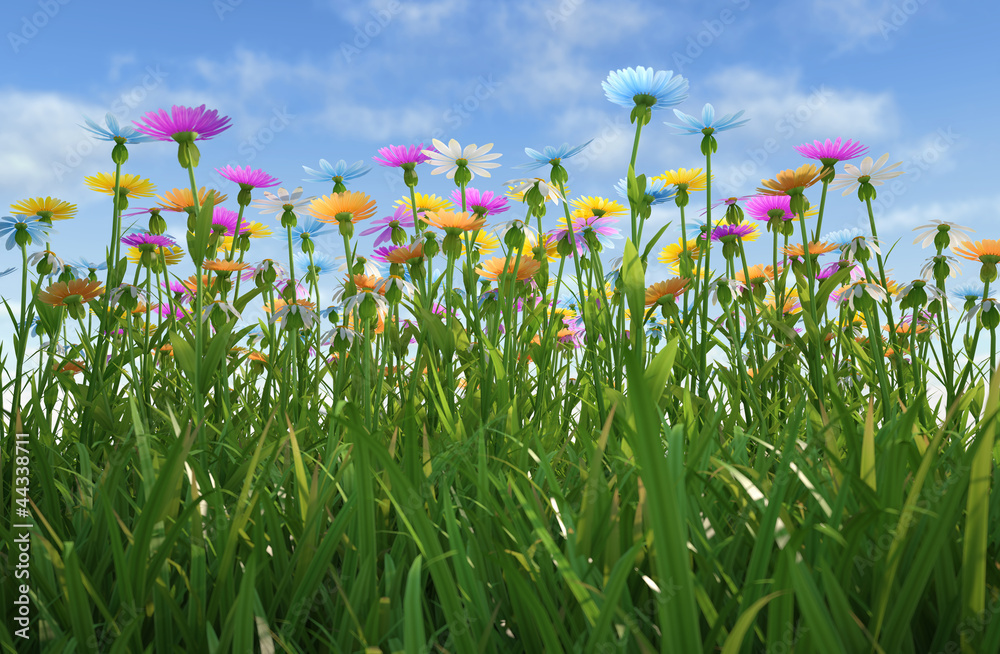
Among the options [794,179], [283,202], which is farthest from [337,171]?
[794,179]

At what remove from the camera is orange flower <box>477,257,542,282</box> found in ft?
5.79

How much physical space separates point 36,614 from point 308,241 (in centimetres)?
163

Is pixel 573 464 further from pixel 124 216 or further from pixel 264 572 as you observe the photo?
pixel 124 216

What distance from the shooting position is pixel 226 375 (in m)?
1.66

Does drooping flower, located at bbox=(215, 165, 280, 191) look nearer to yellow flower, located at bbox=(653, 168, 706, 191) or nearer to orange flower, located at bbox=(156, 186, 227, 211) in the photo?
orange flower, located at bbox=(156, 186, 227, 211)

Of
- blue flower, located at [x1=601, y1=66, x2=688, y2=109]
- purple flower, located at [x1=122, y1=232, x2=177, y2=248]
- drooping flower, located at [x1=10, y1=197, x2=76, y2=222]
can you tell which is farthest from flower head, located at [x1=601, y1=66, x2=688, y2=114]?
drooping flower, located at [x1=10, y1=197, x2=76, y2=222]

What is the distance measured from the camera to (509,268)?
1818 millimetres

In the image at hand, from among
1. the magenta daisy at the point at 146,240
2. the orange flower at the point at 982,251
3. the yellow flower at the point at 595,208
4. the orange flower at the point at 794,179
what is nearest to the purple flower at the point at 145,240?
the magenta daisy at the point at 146,240

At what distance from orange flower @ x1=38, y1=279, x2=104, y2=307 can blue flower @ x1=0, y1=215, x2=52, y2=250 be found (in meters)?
0.35

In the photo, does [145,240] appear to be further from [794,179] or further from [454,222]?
[794,179]

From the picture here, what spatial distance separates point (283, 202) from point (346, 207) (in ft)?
1.14

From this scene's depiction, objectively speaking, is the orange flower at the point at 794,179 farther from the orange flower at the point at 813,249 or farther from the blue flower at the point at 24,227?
the blue flower at the point at 24,227

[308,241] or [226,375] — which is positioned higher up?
[308,241]

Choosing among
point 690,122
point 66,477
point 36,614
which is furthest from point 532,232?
point 36,614
